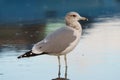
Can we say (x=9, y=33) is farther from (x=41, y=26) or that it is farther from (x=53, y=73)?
(x=53, y=73)

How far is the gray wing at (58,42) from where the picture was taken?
8.10 m

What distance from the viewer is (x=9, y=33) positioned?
15906mm

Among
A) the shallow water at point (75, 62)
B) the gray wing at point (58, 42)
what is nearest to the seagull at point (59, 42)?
the gray wing at point (58, 42)

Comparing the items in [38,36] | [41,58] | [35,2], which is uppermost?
[35,2]

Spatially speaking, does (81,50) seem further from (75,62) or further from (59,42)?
(59,42)

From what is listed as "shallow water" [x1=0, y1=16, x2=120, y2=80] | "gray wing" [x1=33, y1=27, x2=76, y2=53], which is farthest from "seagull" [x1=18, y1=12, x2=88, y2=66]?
"shallow water" [x1=0, y1=16, x2=120, y2=80]

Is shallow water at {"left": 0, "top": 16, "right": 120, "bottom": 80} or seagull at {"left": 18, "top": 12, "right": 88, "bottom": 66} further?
shallow water at {"left": 0, "top": 16, "right": 120, "bottom": 80}

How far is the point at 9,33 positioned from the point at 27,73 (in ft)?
24.8

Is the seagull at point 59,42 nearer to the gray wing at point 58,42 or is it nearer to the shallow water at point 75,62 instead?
the gray wing at point 58,42

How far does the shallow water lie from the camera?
821cm

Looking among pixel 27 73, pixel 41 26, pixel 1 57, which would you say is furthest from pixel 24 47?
pixel 41 26

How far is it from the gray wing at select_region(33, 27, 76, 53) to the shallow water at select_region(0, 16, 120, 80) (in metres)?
0.43

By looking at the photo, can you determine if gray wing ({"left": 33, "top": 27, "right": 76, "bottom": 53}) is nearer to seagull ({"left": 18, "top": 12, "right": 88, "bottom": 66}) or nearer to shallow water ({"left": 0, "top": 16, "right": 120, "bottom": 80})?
seagull ({"left": 18, "top": 12, "right": 88, "bottom": 66})

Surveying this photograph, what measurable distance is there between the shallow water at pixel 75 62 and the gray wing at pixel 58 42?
0.43 meters
